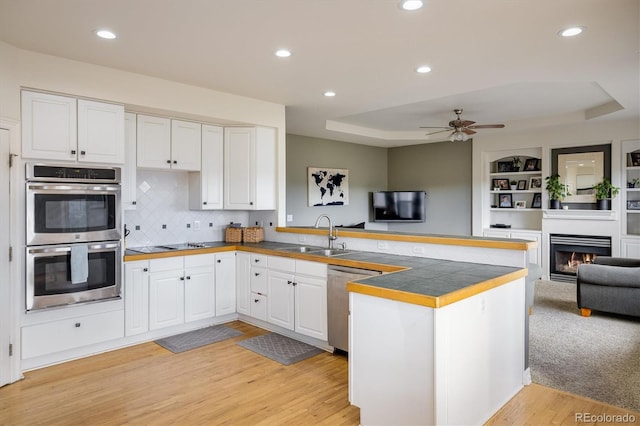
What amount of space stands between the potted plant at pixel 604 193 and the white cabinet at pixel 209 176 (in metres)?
5.91

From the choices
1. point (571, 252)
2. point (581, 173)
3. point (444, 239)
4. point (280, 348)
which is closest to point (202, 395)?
point (280, 348)

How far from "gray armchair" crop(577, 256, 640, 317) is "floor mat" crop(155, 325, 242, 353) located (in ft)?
13.1

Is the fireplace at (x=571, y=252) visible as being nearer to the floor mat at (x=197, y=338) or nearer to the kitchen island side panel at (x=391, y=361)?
the floor mat at (x=197, y=338)

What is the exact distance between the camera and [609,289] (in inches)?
181

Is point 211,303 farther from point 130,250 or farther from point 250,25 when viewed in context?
point 250,25

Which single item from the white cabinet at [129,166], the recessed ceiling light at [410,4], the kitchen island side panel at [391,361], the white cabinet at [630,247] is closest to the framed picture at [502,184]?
the white cabinet at [630,247]

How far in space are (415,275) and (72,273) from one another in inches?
112

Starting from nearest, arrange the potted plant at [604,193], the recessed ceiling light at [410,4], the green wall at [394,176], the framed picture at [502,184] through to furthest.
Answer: the recessed ceiling light at [410,4], the potted plant at [604,193], the green wall at [394,176], the framed picture at [502,184]

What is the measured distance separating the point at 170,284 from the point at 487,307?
119 inches

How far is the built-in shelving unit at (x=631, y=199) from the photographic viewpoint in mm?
6242

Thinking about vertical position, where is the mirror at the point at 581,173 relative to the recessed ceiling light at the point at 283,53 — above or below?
below

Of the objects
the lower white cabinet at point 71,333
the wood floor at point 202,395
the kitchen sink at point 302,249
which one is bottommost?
the wood floor at point 202,395

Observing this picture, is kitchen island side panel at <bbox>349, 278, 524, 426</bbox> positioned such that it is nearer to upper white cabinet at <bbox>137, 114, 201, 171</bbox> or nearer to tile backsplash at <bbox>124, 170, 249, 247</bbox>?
upper white cabinet at <bbox>137, 114, 201, 171</bbox>

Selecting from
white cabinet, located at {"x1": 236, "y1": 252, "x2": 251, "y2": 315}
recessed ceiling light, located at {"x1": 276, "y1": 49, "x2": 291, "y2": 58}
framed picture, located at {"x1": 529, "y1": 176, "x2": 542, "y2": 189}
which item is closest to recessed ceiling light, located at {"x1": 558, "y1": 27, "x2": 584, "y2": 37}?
recessed ceiling light, located at {"x1": 276, "y1": 49, "x2": 291, "y2": 58}
